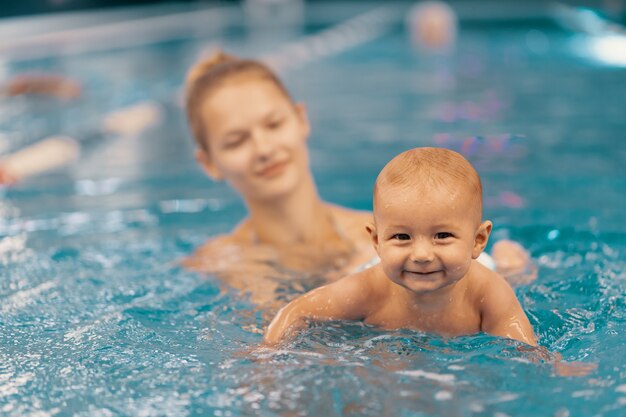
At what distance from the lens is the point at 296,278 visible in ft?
10.3

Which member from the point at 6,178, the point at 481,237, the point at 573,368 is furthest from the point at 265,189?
the point at 6,178

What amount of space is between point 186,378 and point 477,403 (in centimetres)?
68

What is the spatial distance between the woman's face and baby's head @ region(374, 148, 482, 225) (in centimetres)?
107

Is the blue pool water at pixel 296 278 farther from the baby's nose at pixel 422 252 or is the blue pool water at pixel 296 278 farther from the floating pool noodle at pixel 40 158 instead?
the baby's nose at pixel 422 252

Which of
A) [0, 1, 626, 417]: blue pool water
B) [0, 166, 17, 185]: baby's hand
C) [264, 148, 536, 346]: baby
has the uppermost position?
[264, 148, 536, 346]: baby

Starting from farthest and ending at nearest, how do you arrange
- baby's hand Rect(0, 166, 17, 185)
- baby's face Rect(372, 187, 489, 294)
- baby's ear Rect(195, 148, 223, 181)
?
baby's hand Rect(0, 166, 17, 185) < baby's ear Rect(195, 148, 223, 181) < baby's face Rect(372, 187, 489, 294)

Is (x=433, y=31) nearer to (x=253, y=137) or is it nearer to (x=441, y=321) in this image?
(x=253, y=137)

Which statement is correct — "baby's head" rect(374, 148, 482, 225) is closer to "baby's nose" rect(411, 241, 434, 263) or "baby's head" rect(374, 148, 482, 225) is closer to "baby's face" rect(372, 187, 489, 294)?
"baby's face" rect(372, 187, 489, 294)

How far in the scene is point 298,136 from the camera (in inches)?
131

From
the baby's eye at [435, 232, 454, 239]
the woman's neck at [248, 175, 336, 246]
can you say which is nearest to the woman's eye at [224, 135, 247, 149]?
the woman's neck at [248, 175, 336, 246]

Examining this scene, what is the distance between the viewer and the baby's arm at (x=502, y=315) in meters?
2.30

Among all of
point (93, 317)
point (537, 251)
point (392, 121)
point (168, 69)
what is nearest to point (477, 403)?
point (93, 317)

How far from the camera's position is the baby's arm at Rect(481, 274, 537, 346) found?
2.30 m

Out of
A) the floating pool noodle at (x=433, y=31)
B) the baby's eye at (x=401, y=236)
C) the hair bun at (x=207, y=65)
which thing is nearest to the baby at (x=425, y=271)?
the baby's eye at (x=401, y=236)
